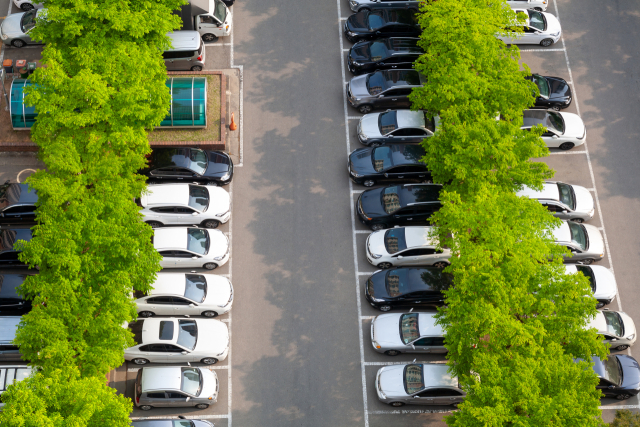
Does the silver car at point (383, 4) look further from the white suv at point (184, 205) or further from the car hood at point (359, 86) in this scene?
the white suv at point (184, 205)

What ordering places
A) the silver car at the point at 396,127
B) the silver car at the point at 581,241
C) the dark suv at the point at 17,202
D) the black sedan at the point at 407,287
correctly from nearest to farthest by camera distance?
the black sedan at the point at 407,287 < the dark suv at the point at 17,202 < the silver car at the point at 581,241 < the silver car at the point at 396,127

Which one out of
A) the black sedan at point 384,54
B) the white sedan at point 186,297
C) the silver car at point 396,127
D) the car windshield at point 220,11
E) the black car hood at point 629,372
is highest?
the car windshield at point 220,11

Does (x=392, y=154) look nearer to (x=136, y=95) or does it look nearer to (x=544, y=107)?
(x=544, y=107)

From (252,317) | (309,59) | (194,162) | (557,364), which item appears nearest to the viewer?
(557,364)

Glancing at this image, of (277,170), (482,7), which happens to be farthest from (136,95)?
(482,7)

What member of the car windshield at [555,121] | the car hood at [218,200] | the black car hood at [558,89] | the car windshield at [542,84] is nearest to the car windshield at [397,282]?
the car hood at [218,200]

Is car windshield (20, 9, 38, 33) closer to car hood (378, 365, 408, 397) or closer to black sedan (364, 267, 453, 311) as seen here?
black sedan (364, 267, 453, 311)

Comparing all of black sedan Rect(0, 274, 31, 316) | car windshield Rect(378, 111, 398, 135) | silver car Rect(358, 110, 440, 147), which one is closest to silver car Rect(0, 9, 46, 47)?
black sedan Rect(0, 274, 31, 316)
